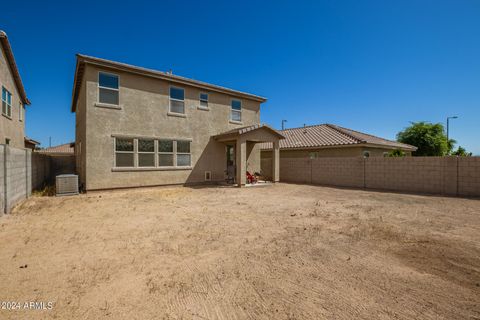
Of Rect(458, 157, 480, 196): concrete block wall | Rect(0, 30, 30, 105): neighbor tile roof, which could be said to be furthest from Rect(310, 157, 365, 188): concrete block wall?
Rect(0, 30, 30, 105): neighbor tile roof

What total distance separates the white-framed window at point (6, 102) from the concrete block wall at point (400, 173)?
1872 cm

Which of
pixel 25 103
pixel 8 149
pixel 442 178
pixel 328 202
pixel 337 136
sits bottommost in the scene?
pixel 328 202

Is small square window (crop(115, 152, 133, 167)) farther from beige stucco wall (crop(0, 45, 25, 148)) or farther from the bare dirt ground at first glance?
beige stucco wall (crop(0, 45, 25, 148))

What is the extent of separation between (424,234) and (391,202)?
4.57 m

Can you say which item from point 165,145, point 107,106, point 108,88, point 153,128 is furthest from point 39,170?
point 165,145

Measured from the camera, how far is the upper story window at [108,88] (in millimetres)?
11781

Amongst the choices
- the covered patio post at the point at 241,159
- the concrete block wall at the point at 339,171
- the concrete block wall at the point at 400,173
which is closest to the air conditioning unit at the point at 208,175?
the covered patio post at the point at 241,159

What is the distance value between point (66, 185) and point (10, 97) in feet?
28.1

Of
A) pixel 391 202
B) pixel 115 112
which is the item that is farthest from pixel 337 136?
pixel 115 112

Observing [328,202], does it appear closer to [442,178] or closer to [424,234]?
[424,234]

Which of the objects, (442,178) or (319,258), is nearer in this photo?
(319,258)

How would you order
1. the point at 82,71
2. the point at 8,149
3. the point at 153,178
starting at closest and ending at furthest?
the point at 8,149, the point at 82,71, the point at 153,178

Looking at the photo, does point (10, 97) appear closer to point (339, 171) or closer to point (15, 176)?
point (15, 176)

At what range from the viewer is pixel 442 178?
1151 centimetres
